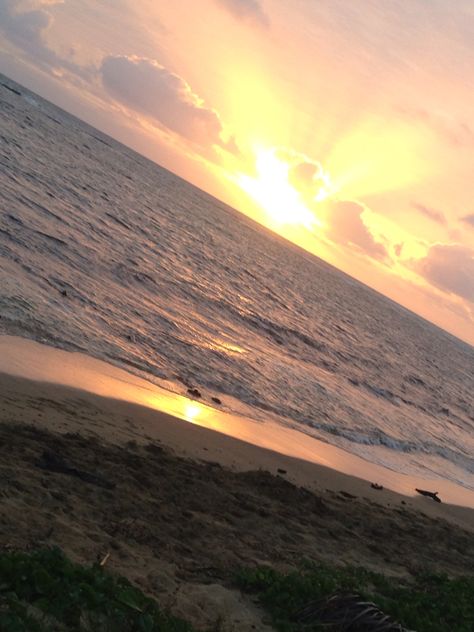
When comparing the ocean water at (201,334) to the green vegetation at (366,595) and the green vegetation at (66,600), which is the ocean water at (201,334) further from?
the green vegetation at (66,600)

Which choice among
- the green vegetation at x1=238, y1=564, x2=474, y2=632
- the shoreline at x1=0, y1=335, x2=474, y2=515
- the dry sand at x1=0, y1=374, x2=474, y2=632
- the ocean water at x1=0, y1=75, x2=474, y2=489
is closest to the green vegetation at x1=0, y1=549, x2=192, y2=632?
the dry sand at x1=0, y1=374, x2=474, y2=632

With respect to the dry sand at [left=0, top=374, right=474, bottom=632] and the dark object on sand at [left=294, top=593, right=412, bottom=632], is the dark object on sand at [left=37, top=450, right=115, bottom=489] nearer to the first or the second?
the dry sand at [left=0, top=374, right=474, bottom=632]

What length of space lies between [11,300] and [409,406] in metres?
27.0

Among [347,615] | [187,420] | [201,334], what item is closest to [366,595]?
[347,615]

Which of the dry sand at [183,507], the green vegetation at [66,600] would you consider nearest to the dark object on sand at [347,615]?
the dry sand at [183,507]

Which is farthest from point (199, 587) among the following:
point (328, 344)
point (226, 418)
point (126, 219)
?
point (126, 219)

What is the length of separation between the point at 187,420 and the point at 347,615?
31.9ft

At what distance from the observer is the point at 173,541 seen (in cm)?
930

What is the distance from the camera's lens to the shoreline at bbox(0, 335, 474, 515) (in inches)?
607

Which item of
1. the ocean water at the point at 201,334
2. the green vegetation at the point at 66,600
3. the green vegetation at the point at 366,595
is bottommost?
the ocean water at the point at 201,334

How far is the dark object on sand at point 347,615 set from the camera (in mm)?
7363

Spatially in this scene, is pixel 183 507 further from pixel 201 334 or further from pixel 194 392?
pixel 201 334

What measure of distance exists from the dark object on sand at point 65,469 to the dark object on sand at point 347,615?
4.11 metres

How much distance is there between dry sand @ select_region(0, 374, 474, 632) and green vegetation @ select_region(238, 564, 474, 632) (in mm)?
370
